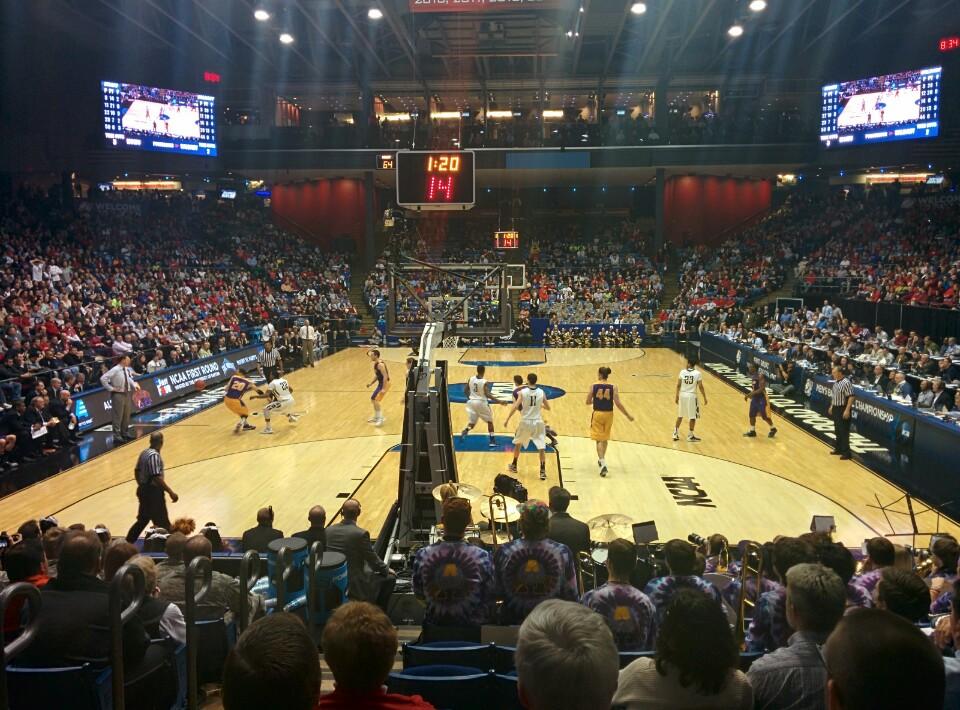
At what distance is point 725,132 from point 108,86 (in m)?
26.4

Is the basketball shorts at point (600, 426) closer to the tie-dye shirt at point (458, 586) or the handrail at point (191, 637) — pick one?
the tie-dye shirt at point (458, 586)

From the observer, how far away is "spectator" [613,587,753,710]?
2.68 m

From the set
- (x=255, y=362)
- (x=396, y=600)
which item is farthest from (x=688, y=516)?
(x=255, y=362)

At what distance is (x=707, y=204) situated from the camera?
42906 mm

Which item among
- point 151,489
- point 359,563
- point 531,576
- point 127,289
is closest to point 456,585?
point 531,576

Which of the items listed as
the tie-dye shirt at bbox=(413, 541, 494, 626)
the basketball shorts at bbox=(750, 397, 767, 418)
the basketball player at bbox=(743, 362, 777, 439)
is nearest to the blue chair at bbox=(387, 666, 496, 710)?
the tie-dye shirt at bbox=(413, 541, 494, 626)

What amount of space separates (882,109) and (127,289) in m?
28.0

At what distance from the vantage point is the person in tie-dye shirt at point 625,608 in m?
4.66

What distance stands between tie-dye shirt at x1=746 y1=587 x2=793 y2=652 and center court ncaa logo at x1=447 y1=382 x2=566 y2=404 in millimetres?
15759

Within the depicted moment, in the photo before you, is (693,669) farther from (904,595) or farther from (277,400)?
(277,400)

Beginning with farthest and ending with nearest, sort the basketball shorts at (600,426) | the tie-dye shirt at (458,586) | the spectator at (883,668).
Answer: the basketball shorts at (600,426) < the tie-dye shirt at (458,586) < the spectator at (883,668)

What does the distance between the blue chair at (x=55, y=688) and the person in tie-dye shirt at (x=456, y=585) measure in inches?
84.6

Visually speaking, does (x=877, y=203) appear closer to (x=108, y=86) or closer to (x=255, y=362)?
(x=255, y=362)

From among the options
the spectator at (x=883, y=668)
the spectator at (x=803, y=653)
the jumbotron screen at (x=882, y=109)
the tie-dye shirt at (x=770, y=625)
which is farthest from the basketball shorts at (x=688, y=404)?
the jumbotron screen at (x=882, y=109)
